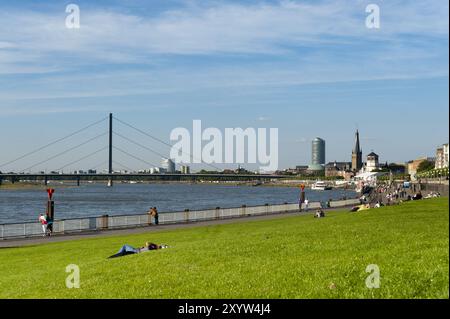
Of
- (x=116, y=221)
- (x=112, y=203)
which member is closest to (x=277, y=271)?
(x=116, y=221)

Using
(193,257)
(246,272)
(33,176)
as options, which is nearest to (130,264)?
(193,257)

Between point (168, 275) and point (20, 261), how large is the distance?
870 cm

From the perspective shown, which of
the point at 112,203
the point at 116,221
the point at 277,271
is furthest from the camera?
the point at 112,203

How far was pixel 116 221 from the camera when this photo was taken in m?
34.3

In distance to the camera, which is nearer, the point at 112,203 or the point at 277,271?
the point at 277,271

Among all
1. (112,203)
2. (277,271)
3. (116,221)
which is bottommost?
(112,203)

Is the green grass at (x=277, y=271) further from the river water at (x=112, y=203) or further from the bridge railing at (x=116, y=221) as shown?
the river water at (x=112, y=203)

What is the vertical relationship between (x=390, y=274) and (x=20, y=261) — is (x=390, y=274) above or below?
above

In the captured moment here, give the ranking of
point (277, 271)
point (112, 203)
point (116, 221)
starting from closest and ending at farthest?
point (277, 271) < point (116, 221) < point (112, 203)

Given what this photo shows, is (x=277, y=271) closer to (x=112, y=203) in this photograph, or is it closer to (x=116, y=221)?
(x=116, y=221)

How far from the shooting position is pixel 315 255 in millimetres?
11898

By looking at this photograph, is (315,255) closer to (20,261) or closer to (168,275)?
(168,275)

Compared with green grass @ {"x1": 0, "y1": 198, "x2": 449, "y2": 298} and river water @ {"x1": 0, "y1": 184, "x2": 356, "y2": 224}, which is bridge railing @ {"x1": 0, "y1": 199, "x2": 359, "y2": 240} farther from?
river water @ {"x1": 0, "y1": 184, "x2": 356, "y2": 224}

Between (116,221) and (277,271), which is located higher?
(277,271)
